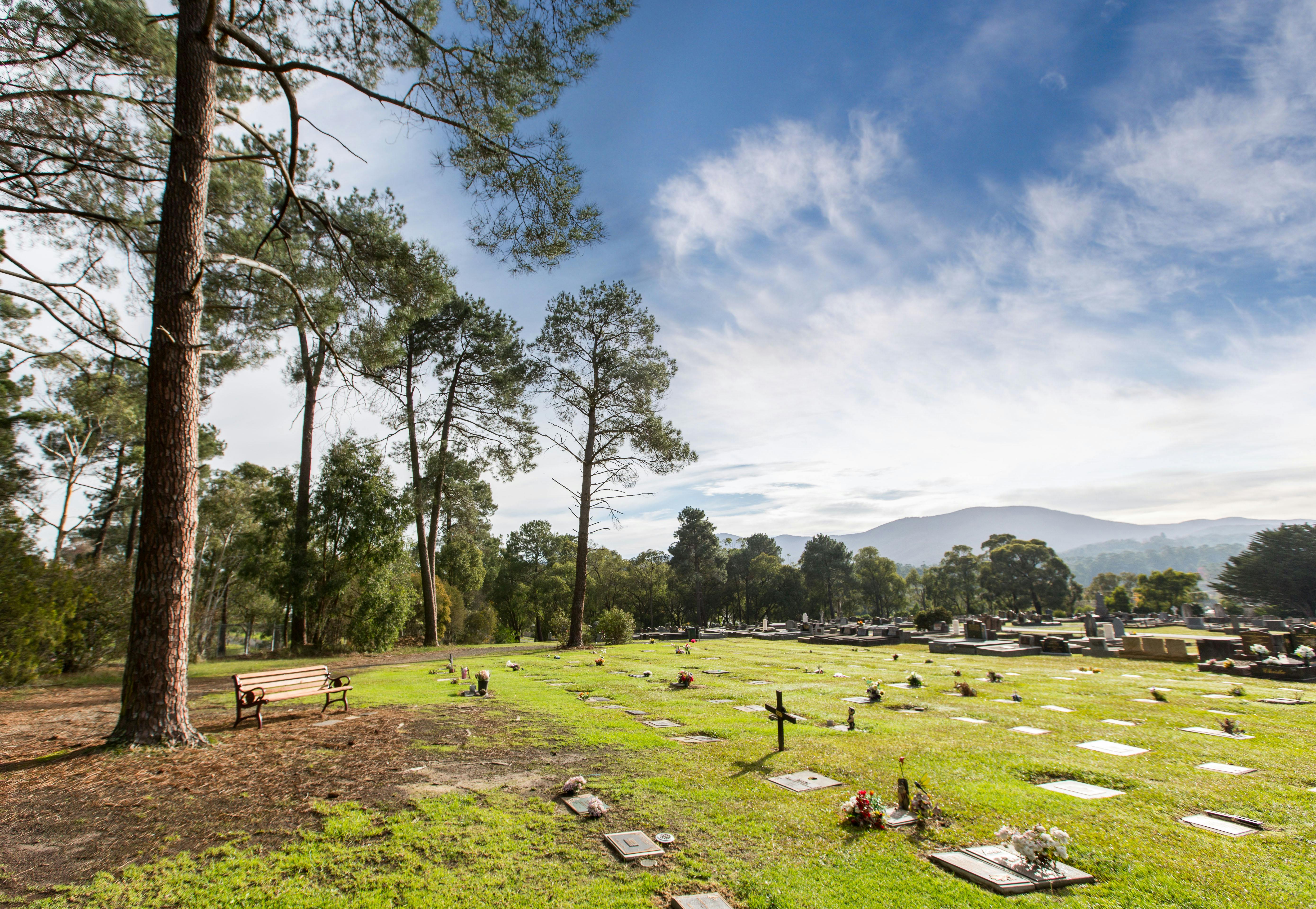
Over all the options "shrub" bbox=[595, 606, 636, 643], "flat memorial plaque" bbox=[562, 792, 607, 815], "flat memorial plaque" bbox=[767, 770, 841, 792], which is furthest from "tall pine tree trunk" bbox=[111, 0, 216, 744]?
"shrub" bbox=[595, 606, 636, 643]

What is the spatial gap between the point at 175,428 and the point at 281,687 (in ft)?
12.8

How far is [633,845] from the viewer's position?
3809 mm

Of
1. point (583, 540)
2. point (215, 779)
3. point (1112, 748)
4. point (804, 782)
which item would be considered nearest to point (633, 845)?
point (804, 782)

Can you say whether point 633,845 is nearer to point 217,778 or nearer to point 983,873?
point 983,873

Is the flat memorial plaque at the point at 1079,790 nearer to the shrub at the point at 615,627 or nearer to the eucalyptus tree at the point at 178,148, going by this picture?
the eucalyptus tree at the point at 178,148

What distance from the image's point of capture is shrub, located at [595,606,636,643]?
23.2m

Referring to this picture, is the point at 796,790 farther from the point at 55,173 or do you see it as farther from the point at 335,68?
the point at 55,173

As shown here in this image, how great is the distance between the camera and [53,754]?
5852 millimetres

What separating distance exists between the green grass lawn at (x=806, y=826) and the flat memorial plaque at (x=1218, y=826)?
103 mm

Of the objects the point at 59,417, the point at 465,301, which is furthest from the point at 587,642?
the point at 59,417

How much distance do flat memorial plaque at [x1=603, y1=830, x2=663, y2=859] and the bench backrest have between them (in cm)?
594

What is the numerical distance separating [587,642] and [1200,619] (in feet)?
106

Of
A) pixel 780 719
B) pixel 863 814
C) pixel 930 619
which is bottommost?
pixel 930 619

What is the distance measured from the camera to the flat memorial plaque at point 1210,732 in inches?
261
